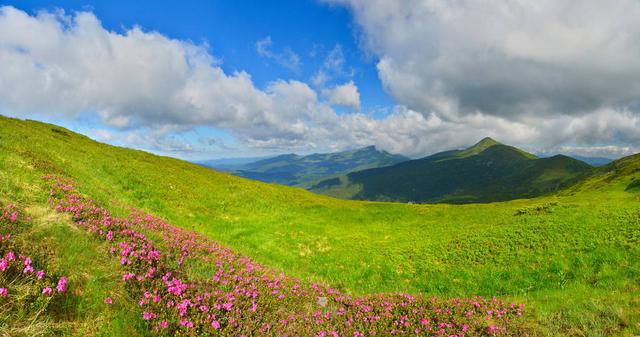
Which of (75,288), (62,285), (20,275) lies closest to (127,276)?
(75,288)

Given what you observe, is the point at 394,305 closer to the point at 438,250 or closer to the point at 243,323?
the point at 243,323

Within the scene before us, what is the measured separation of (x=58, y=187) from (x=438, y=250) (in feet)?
66.5

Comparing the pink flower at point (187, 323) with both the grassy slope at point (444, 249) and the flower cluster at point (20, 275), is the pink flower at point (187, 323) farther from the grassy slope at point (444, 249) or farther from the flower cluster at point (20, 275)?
the grassy slope at point (444, 249)

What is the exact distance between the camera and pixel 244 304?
6.08m

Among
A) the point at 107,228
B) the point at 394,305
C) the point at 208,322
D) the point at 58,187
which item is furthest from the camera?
the point at 58,187

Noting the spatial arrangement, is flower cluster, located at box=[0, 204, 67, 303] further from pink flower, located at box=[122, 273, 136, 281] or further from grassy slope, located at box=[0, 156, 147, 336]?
pink flower, located at box=[122, 273, 136, 281]

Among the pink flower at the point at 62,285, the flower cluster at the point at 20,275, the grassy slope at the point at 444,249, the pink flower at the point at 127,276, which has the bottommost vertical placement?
the grassy slope at the point at 444,249

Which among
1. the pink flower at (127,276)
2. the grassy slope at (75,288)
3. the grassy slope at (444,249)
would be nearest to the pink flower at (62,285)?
the grassy slope at (75,288)

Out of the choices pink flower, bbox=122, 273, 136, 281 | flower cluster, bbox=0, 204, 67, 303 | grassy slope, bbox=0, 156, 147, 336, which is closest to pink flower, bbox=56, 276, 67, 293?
flower cluster, bbox=0, 204, 67, 303

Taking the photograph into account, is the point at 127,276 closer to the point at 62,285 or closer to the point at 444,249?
the point at 62,285

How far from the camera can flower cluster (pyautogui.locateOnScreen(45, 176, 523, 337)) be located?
208 inches

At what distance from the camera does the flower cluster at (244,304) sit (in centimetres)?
528

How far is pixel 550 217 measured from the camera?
20.2 m

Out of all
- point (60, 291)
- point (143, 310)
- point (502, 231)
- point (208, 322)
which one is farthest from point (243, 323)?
point (502, 231)
